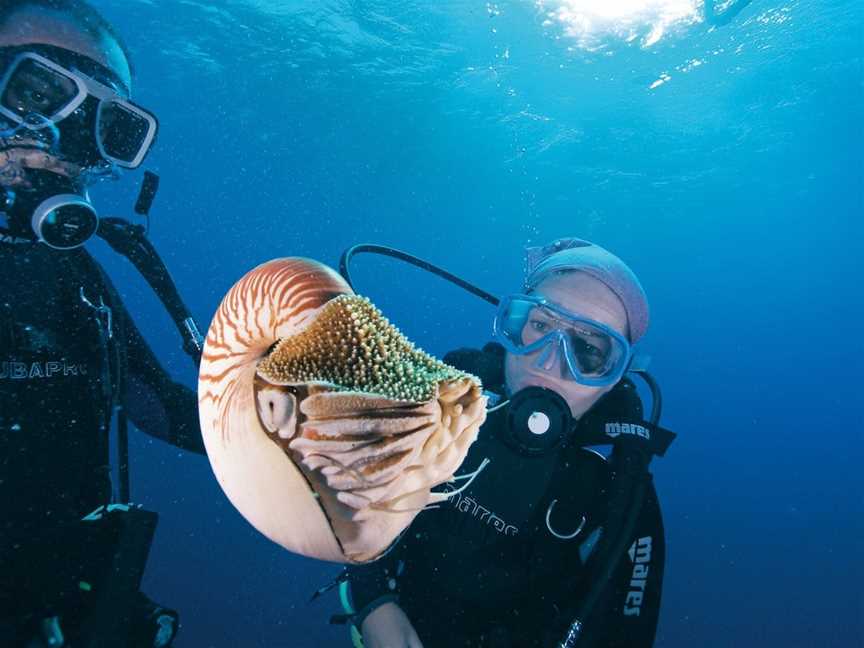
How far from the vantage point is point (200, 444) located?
2.56m

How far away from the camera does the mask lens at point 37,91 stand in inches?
86.1

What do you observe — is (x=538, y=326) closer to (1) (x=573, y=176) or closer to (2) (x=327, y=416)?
(2) (x=327, y=416)

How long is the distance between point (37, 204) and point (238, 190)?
124ft

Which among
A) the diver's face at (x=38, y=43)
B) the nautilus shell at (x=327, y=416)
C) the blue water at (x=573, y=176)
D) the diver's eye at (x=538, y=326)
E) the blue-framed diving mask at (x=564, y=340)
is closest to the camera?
the nautilus shell at (x=327, y=416)

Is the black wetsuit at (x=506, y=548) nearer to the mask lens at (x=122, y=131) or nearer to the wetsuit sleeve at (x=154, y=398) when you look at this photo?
the wetsuit sleeve at (x=154, y=398)

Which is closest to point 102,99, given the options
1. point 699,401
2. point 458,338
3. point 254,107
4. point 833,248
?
point 254,107

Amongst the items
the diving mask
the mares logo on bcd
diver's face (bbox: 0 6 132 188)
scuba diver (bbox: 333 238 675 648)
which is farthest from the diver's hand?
the diving mask

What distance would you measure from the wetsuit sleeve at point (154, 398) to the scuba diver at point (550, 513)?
1.14m

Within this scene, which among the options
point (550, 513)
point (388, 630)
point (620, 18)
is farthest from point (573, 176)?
point (388, 630)

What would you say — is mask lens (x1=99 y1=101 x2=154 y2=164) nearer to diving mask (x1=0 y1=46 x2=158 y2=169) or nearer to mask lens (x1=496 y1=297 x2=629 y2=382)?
diving mask (x1=0 y1=46 x2=158 y2=169)

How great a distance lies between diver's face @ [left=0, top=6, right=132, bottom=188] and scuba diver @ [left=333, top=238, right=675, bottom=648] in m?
2.43

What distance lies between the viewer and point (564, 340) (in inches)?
109

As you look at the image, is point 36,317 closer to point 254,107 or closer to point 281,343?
point 281,343

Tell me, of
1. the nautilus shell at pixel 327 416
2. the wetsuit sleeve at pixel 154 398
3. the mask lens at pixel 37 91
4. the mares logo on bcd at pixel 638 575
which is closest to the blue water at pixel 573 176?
the wetsuit sleeve at pixel 154 398
